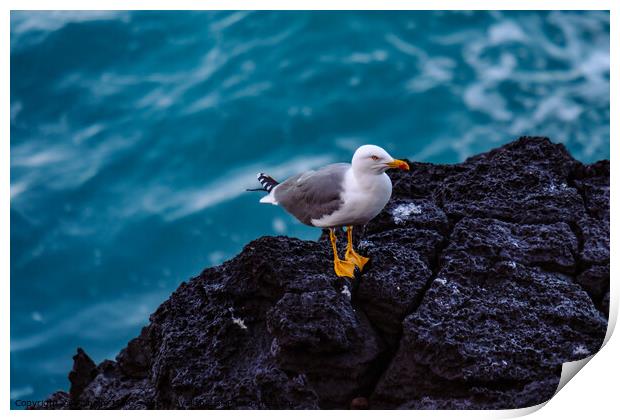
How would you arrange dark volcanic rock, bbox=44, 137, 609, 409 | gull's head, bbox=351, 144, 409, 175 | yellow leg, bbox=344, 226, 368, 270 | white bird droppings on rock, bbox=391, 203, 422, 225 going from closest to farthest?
dark volcanic rock, bbox=44, 137, 609, 409 → gull's head, bbox=351, 144, 409, 175 → yellow leg, bbox=344, 226, 368, 270 → white bird droppings on rock, bbox=391, 203, 422, 225

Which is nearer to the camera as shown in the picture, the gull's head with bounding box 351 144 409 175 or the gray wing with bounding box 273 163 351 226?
the gull's head with bounding box 351 144 409 175

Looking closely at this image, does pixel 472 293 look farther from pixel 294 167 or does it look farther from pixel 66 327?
pixel 294 167

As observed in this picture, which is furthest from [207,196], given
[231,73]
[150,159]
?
[231,73]

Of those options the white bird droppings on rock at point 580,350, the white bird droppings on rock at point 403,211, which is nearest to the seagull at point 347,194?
the white bird droppings on rock at point 403,211

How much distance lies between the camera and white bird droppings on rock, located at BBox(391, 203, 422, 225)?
348 centimetres

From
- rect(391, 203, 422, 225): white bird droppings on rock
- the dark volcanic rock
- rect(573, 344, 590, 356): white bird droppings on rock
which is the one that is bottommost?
rect(573, 344, 590, 356): white bird droppings on rock

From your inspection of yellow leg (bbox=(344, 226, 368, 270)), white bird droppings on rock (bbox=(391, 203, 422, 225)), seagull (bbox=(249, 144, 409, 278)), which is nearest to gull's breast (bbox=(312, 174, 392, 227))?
seagull (bbox=(249, 144, 409, 278))

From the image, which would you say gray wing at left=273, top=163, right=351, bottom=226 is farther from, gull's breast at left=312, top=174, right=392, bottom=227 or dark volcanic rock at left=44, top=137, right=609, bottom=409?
dark volcanic rock at left=44, top=137, right=609, bottom=409

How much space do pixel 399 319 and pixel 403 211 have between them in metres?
0.67

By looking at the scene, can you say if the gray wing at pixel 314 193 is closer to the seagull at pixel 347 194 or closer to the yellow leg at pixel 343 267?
the seagull at pixel 347 194

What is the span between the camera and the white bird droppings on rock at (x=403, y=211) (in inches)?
137

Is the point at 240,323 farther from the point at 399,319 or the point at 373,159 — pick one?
the point at 373,159

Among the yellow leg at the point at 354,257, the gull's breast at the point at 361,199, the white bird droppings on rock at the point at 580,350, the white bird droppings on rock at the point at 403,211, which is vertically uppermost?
the white bird droppings on rock at the point at 403,211

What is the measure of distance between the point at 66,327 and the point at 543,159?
2859 millimetres
